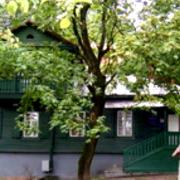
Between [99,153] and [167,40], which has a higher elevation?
[167,40]

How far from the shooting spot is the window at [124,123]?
27.0 meters

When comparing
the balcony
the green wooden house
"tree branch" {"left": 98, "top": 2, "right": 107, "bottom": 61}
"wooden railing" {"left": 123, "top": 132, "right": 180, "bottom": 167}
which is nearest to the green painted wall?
the green wooden house

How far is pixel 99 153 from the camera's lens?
26.8 meters

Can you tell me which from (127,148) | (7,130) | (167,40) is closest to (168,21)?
(167,40)

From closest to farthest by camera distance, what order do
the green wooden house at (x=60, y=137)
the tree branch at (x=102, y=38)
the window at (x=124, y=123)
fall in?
the tree branch at (x=102, y=38), the green wooden house at (x=60, y=137), the window at (x=124, y=123)

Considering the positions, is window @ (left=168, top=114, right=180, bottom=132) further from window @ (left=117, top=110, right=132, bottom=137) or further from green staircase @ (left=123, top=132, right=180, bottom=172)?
window @ (left=117, top=110, right=132, bottom=137)

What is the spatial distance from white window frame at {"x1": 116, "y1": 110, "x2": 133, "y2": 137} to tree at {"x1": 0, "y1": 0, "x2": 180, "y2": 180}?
7013mm

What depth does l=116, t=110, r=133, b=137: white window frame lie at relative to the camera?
26953 mm

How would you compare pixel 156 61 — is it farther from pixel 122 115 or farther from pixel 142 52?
pixel 122 115

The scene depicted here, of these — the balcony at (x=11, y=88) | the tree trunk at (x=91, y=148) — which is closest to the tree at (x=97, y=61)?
the tree trunk at (x=91, y=148)

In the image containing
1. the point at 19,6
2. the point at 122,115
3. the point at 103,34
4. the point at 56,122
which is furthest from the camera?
the point at 122,115

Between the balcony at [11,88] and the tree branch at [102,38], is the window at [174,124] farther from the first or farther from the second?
the tree branch at [102,38]

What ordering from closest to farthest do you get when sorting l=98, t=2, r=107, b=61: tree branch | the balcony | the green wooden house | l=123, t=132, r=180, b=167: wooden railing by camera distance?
l=98, t=2, r=107, b=61: tree branch < l=123, t=132, r=180, b=167: wooden railing < the green wooden house < the balcony

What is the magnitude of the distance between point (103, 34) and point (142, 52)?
402 cm
